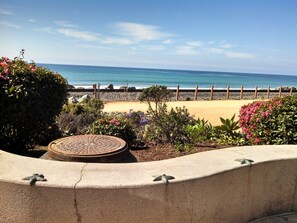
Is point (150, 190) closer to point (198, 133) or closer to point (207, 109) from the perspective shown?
point (198, 133)

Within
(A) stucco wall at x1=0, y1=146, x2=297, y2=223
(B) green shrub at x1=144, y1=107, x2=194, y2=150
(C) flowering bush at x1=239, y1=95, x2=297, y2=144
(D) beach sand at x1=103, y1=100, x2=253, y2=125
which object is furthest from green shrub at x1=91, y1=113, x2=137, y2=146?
(D) beach sand at x1=103, y1=100, x2=253, y2=125

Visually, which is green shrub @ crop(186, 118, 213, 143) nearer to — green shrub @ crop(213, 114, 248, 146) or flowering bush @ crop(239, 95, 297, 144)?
green shrub @ crop(213, 114, 248, 146)

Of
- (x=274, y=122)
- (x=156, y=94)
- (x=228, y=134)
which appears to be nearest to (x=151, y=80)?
(x=156, y=94)

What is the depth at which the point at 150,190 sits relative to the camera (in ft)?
8.05

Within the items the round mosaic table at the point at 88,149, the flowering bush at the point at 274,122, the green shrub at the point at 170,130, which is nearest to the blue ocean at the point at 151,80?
the green shrub at the point at 170,130

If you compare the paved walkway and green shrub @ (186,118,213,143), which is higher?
green shrub @ (186,118,213,143)

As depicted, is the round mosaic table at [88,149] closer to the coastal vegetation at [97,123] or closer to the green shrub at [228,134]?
the coastal vegetation at [97,123]

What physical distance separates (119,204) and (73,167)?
0.66m

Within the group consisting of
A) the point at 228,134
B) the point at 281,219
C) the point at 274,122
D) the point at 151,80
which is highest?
the point at 274,122

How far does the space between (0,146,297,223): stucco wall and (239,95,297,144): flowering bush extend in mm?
1616

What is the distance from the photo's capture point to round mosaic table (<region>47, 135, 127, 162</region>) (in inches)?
141

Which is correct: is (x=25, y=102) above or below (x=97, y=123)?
above

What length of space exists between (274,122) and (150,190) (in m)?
3.18

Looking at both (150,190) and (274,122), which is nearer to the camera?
(150,190)
